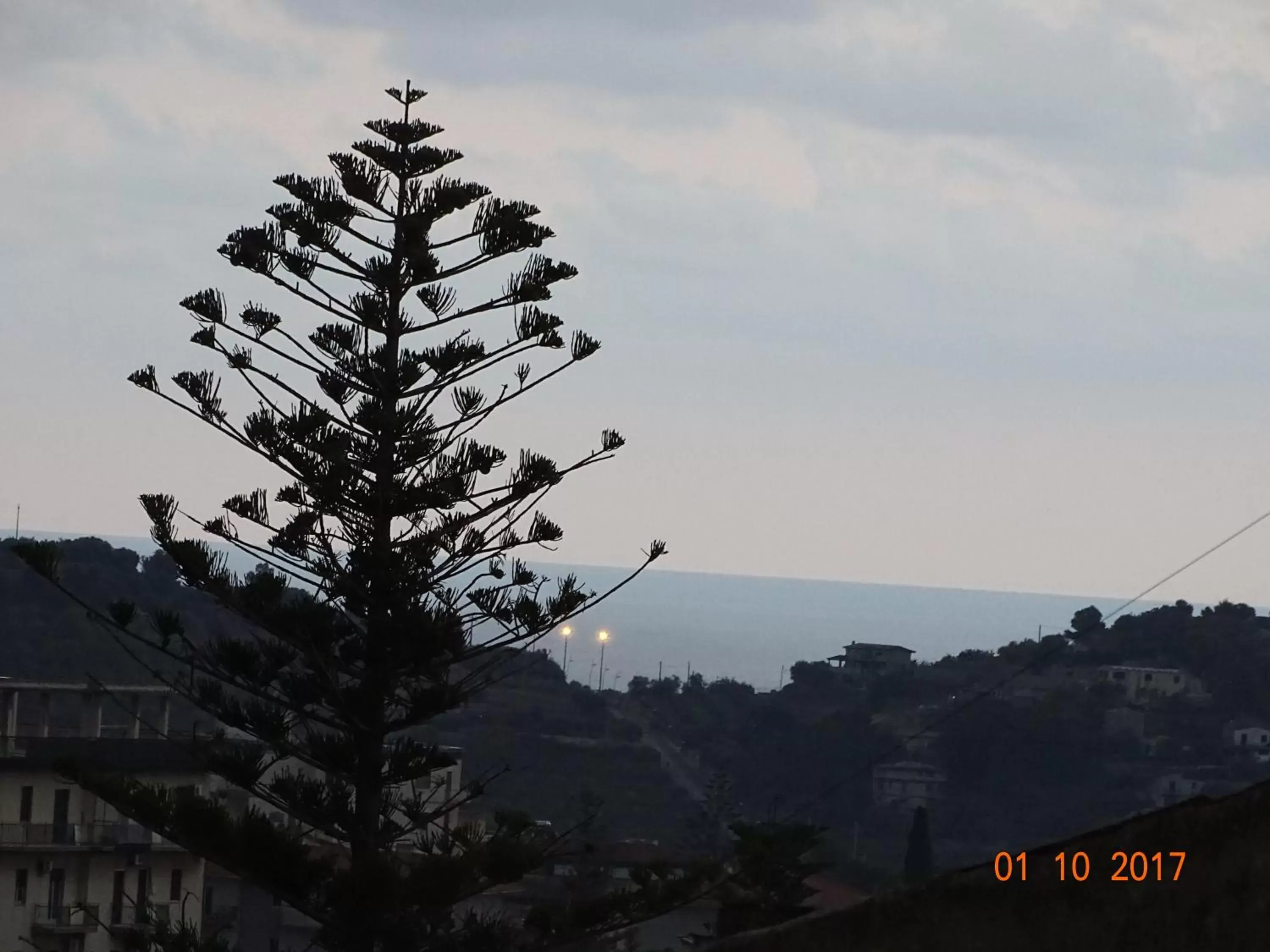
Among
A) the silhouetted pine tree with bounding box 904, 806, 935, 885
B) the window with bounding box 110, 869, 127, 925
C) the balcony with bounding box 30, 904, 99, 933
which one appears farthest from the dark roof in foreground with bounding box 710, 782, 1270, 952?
the silhouetted pine tree with bounding box 904, 806, 935, 885

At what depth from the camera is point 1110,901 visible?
5.99m

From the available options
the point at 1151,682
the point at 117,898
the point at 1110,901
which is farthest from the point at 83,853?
the point at 1151,682

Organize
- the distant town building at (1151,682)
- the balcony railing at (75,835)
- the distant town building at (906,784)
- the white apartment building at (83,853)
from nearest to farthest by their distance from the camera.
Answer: the white apartment building at (83,853) < the balcony railing at (75,835) < the distant town building at (906,784) < the distant town building at (1151,682)

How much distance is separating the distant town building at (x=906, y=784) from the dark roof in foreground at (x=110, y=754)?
3431 centimetres

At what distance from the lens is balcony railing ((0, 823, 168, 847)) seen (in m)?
22.1

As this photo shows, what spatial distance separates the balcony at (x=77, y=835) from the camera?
22.1 m

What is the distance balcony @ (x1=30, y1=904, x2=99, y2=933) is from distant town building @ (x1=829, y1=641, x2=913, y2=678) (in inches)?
2135

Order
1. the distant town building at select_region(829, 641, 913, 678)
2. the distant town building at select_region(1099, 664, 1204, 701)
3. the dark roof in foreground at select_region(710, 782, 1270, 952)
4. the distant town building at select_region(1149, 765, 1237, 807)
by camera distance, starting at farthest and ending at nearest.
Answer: the distant town building at select_region(829, 641, 913, 678) → the distant town building at select_region(1099, 664, 1204, 701) → the distant town building at select_region(1149, 765, 1237, 807) → the dark roof in foreground at select_region(710, 782, 1270, 952)

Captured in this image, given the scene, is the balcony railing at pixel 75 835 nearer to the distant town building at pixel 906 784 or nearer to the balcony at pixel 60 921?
the balcony at pixel 60 921

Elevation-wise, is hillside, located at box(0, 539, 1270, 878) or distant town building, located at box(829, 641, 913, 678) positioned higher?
distant town building, located at box(829, 641, 913, 678)

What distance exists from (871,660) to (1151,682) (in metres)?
13.4

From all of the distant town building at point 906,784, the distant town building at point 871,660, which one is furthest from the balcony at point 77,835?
the distant town building at point 871,660

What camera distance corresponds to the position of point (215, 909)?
86.0ft

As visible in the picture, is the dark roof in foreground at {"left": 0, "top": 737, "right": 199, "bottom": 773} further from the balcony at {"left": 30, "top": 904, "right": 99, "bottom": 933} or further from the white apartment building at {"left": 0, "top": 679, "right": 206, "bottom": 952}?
the balcony at {"left": 30, "top": 904, "right": 99, "bottom": 933}
